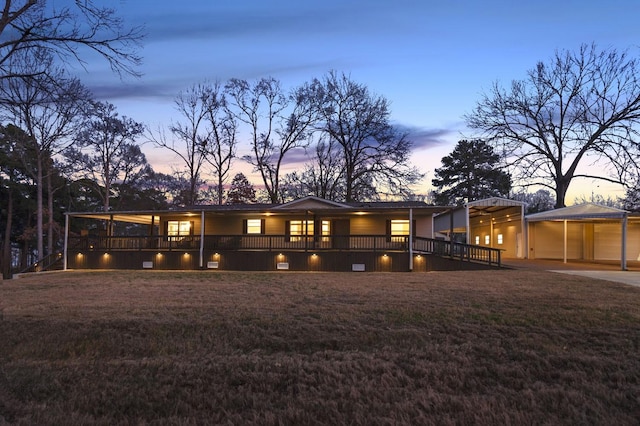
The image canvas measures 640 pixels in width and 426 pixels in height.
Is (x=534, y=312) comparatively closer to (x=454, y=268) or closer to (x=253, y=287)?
(x=253, y=287)

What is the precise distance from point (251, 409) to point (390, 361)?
1887 mm

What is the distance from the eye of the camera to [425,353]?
542 centimetres

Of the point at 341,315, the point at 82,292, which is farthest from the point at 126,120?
the point at 341,315

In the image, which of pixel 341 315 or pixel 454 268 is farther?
pixel 454 268

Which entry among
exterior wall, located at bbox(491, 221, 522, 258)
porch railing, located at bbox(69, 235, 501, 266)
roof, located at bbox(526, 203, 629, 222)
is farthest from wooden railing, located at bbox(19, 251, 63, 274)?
roof, located at bbox(526, 203, 629, 222)

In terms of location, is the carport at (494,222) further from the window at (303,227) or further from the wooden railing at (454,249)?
the window at (303,227)

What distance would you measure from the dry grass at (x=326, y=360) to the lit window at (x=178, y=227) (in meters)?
15.7

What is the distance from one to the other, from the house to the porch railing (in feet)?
0.15

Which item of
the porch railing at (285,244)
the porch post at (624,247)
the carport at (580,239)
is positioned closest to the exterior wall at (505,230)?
the carport at (580,239)

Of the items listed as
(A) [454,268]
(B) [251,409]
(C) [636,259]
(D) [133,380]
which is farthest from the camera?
(C) [636,259]

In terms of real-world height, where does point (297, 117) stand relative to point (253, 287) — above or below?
above

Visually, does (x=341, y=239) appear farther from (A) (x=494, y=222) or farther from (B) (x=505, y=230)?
(A) (x=494, y=222)

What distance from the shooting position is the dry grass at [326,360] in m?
3.79

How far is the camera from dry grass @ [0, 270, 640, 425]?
3795 millimetres
